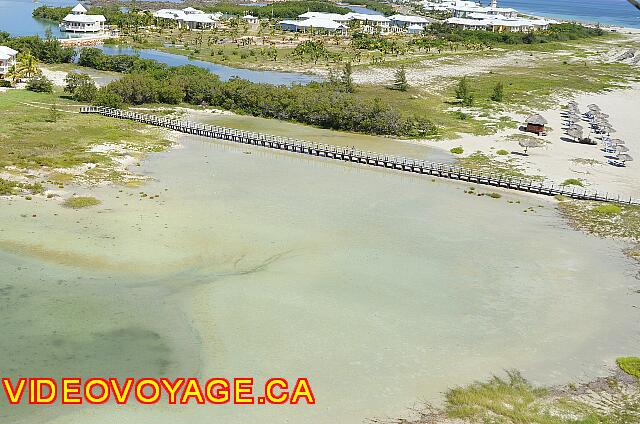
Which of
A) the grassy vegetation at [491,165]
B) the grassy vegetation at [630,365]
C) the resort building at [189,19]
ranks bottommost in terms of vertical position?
the grassy vegetation at [630,365]

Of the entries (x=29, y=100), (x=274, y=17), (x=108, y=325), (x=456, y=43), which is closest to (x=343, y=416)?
(x=108, y=325)

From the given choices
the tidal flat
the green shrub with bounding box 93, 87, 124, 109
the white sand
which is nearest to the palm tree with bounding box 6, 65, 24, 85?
the green shrub with bounding box 93, 87, 124, 109

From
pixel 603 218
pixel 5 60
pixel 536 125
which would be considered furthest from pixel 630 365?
pixel 5 60

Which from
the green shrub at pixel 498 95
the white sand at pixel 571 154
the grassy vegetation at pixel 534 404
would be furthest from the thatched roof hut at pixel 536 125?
the grassy vegetation at pixel 534 404

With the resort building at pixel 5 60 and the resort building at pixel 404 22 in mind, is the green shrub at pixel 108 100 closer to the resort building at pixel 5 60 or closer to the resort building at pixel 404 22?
the resort building at pixel 5 60

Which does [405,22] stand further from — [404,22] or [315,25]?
[315,25]
